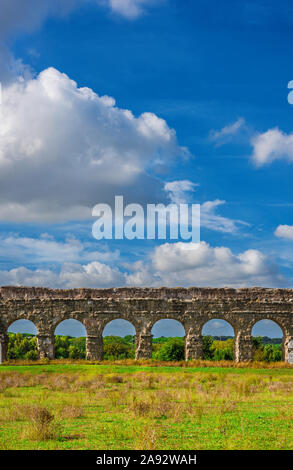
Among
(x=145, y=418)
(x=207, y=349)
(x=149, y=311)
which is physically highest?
(x=149, y=311)

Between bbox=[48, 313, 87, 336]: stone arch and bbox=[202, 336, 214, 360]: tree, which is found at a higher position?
bbox=[48, 313, 87, 336]: stone arch

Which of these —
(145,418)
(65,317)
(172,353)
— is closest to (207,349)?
(172,353)

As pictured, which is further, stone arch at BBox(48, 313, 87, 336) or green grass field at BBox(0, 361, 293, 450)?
stone arch at BBox(48, 313, 87, 336)

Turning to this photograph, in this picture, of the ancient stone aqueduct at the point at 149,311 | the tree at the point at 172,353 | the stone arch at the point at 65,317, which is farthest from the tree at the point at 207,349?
the stone arch at the point at 65,317

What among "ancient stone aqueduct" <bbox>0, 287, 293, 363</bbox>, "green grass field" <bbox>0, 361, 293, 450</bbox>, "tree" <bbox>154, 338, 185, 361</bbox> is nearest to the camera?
"green grass field" <bbox>0, 361, 293, 450</bbox>

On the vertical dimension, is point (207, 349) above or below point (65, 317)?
below

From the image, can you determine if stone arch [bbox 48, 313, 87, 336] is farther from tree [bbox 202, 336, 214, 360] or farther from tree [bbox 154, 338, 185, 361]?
tree [bbox 202, 336, 214, 360]

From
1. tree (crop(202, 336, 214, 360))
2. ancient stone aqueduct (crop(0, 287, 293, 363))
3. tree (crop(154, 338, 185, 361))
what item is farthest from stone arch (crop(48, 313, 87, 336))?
tree (crop(202, 336, 214, 360))

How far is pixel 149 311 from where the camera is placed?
29531 mm

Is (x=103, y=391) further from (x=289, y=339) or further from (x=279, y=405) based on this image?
(x=289, y=339)

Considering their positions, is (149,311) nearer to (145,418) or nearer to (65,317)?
(65,317)

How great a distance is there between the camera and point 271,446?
7.68 m

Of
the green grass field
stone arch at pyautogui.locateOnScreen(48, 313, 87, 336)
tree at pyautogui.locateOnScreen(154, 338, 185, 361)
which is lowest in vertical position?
tree at pyautogui.locateOnScreen(154, 338, 185, 361)

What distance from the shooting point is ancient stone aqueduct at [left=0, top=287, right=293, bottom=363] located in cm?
2947
